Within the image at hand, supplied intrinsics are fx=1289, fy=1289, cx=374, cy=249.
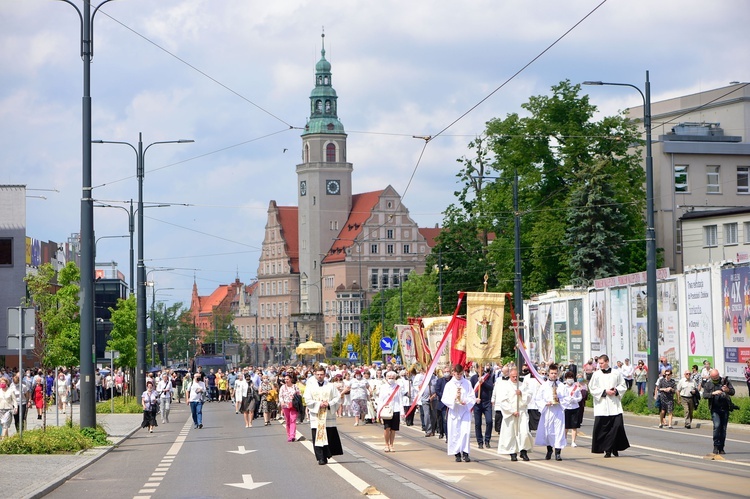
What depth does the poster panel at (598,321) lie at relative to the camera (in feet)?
150

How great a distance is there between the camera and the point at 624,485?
1574 centimetres

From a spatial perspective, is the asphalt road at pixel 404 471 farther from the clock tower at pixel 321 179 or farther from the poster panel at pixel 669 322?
the clock tower at pixel 321 179

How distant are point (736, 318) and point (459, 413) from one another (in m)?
16.8

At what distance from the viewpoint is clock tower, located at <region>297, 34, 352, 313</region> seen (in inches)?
6590

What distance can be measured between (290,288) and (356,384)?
474ft

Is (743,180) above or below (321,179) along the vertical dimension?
below

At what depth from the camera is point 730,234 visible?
60.2 m

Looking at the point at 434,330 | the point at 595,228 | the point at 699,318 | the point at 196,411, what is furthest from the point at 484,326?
the point at 595,228

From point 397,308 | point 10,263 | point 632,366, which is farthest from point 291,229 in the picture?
point 632,366

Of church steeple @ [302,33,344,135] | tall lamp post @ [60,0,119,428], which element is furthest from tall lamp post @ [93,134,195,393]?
church steeple @ [302,33,344,135]

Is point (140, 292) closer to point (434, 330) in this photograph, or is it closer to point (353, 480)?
point (434, 330)

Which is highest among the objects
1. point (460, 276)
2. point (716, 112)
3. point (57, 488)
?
point (716, 112)

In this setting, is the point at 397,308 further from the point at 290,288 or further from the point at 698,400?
the point at 698,400

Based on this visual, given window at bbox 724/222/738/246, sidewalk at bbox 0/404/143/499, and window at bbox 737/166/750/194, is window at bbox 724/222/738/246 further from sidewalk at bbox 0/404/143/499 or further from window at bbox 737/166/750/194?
sidewalk at bbox 0/404/143/499
